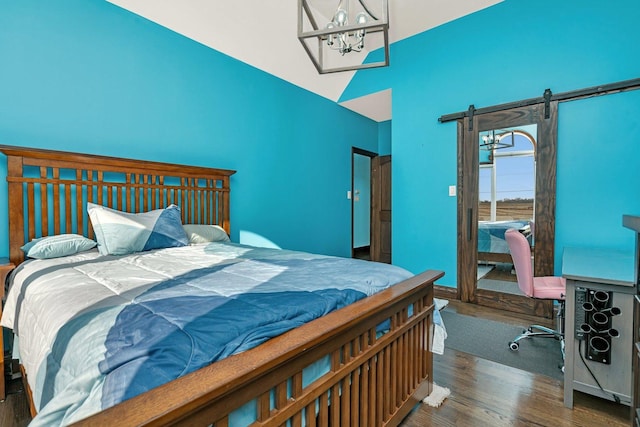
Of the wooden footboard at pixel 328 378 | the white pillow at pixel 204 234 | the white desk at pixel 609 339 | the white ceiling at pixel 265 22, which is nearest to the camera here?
the wooden footboard at pixel 328 378

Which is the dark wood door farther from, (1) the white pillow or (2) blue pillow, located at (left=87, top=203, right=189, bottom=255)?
(2) blue pillow, located at (left=87, top=203, right=189, bottom=255)

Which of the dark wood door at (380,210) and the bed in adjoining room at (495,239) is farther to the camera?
the dark wood door at (380,210)

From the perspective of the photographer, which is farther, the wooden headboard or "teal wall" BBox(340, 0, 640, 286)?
"teal wall" BBox(340, 0, 640, 286)

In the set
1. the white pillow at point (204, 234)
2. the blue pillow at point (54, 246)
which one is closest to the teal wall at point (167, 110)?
the blue pillow at point (54, 246)

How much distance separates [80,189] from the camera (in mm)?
2191

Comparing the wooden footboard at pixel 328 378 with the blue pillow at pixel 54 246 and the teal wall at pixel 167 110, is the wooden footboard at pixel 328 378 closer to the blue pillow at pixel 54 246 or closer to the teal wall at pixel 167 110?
the blue pillow at pixel 54 246

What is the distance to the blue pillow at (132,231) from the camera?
1974mm

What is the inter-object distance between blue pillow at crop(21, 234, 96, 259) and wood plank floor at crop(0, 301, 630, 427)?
0.80 m

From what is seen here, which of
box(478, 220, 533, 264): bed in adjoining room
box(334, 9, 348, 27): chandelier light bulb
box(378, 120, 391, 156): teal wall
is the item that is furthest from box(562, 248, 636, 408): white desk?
box(378, 120, 391, 156): teal wall

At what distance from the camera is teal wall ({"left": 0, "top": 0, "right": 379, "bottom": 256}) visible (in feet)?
6.67

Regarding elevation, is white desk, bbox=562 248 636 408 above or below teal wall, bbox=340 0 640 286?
below

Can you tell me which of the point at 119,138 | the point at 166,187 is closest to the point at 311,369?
the point at 166,187

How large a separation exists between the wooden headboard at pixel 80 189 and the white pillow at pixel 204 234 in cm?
28

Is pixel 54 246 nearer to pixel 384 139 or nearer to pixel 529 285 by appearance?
pixel 529 285
